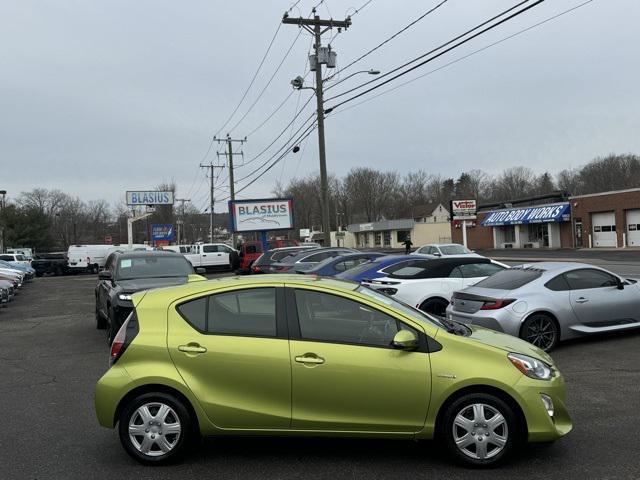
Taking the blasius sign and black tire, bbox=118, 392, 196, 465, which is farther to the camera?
the blasius sign

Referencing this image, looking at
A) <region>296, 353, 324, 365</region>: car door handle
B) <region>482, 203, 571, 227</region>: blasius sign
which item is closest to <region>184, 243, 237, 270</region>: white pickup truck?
<region>482, 203, 571, 227</region>: blasius sign

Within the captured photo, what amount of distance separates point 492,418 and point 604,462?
952 millimetres

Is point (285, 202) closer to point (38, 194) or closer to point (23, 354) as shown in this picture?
point (23, 354)

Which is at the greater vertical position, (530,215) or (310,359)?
(530,215)

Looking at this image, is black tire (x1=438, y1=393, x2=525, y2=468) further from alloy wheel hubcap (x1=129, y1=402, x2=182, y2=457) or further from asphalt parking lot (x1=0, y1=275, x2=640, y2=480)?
alloy wheel hubcap (x1=129, y1=402, x2=182, y2=457)

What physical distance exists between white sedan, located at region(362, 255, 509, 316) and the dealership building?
3884 centimetres

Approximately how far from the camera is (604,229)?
4694cm

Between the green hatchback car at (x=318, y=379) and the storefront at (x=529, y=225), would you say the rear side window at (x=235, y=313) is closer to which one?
the green hatchback car at (x=318, y=379)

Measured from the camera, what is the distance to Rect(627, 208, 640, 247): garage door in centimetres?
4406

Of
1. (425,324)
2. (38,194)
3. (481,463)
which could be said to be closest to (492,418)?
(481,463)

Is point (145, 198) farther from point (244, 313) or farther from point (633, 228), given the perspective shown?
point (244, 313)

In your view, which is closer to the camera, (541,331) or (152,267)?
(541,331)

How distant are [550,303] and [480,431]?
4.93 m

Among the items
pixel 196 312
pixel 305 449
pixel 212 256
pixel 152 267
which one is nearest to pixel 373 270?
pixel 152 267
